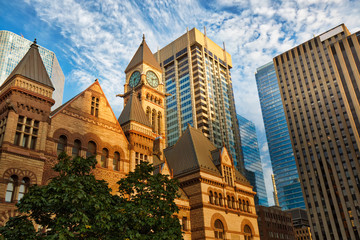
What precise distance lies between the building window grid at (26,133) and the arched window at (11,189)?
2.92 metres

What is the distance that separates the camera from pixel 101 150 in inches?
1307

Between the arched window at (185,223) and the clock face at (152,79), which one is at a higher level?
the clock face at (152,79)

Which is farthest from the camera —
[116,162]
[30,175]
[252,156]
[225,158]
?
[252,156]

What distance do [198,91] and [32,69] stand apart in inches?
3883

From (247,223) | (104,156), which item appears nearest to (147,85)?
(247,223)

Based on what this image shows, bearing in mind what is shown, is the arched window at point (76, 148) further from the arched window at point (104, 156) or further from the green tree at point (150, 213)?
the green tree at point (150, 213)

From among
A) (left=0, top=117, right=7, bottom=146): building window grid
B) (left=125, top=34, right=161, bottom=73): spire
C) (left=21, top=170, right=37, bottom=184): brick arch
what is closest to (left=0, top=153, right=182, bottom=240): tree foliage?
(left=21, top=170, right=37, bottom=184): brick arch

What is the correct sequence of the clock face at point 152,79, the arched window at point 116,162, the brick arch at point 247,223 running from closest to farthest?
the arched window at point 116,162 < the brick arch at point 247,223 < the clock face at point 152,79

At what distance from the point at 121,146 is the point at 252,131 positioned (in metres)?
142

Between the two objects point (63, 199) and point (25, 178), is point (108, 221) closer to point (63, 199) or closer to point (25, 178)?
point (63, 199)

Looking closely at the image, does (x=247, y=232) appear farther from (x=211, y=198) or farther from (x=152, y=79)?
(x=152, y=79)

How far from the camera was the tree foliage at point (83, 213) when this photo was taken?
16938 mm

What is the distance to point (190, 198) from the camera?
45.1 metres

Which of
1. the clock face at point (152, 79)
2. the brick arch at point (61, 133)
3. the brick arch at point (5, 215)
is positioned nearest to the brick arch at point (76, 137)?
the brick arch at point (61, 133)
